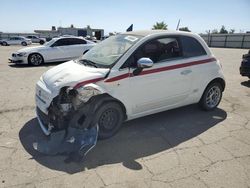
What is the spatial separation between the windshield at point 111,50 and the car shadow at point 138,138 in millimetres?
1314

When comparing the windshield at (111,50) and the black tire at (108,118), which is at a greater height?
the windshield at (111,50)

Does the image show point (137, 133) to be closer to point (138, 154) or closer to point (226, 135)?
point (138, 154)

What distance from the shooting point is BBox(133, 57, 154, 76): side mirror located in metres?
4.07

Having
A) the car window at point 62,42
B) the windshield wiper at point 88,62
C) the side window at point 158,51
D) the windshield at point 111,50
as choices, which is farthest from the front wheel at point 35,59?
the side window at point 158,51

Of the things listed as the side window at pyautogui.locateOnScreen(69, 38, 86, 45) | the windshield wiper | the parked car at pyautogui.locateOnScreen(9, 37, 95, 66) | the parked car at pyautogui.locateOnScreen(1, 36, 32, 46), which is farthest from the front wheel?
the parked car at pyautogui.locateOnScreen(1, 36, 32, 46)

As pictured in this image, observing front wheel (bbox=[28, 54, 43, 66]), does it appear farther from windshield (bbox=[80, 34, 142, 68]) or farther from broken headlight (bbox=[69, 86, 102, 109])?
broken headlight (bbox=[69, 86, 102, 109])

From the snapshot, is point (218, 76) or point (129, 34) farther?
point (218, 76)

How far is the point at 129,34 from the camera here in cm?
493

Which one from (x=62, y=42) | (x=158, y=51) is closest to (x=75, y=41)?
(x=62, y=42)

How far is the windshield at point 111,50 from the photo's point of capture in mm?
4348

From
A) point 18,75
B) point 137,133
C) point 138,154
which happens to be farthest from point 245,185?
point 18,75

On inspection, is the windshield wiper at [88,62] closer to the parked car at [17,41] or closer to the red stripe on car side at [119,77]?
the red stripe on car side at [119,77]

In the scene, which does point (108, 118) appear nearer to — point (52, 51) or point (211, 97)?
point (211, 97)

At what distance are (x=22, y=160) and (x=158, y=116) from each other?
283 centimetres
